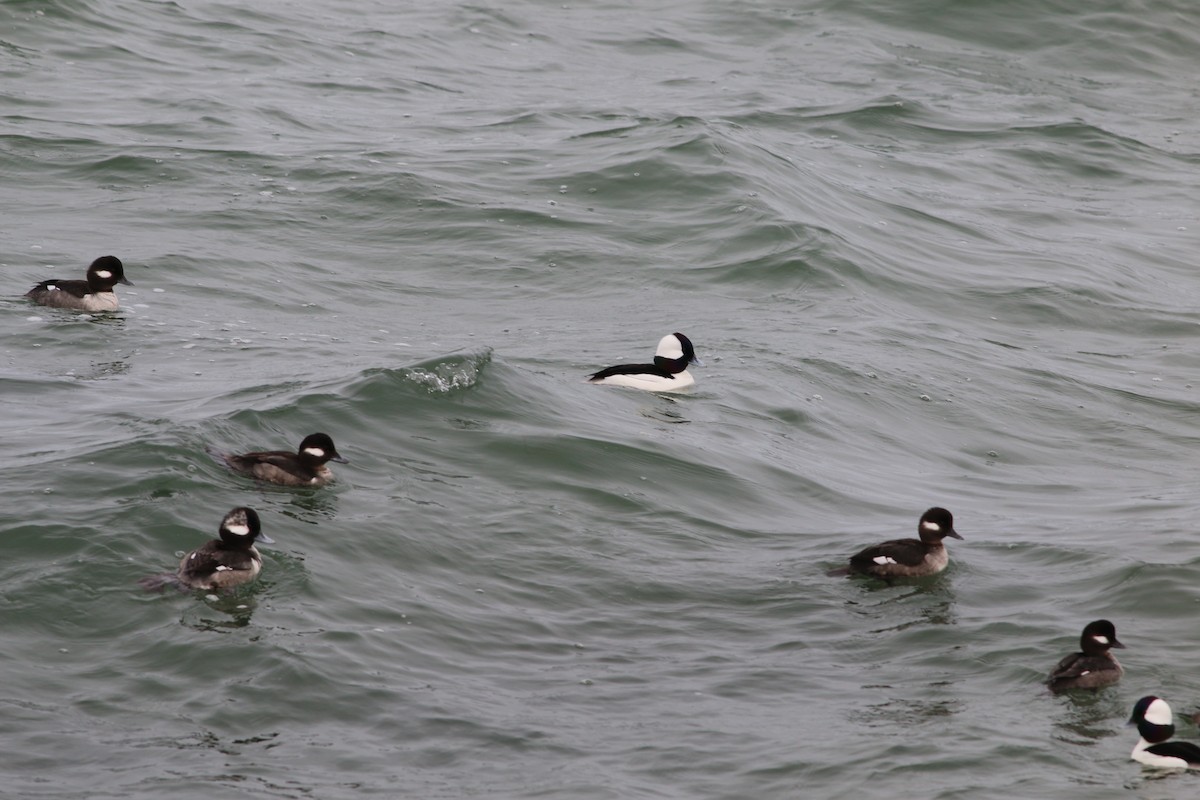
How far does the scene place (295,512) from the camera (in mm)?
11508

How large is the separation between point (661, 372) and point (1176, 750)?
772 centimetres

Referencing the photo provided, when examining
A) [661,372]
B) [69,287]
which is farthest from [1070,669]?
[69,287]

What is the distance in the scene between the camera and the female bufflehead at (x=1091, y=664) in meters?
9.70

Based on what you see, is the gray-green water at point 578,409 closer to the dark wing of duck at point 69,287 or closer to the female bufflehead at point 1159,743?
the female bufflehead at point 1159,743

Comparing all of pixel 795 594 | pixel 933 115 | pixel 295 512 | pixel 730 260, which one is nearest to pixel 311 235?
pixel 730 260

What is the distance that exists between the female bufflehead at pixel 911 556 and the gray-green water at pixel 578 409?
0.45 feet

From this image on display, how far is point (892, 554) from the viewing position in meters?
11.3

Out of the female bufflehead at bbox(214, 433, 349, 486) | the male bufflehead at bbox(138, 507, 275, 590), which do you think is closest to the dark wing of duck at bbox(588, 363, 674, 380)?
the female bufflehead at bbox(214, 433, 349, 486)

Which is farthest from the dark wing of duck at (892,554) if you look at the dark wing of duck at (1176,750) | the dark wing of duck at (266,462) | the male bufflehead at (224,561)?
the male bufflehead at (224,561)

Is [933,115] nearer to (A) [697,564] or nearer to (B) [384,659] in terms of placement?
(A) [697,564]

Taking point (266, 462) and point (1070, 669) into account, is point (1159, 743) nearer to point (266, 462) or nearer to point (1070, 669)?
point (1070, 669)

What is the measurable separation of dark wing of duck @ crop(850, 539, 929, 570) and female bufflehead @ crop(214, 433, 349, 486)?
4.00 meters

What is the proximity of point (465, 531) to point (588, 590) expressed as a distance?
1.20 m

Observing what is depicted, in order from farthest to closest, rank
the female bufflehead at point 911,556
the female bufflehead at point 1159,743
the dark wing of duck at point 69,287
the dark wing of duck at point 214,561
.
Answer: the dark wing of duck at point 69,287
the female bufflehead at point 911,556
the dark wing of duck at point 214,561
the female bufflehead at point 1159,743
